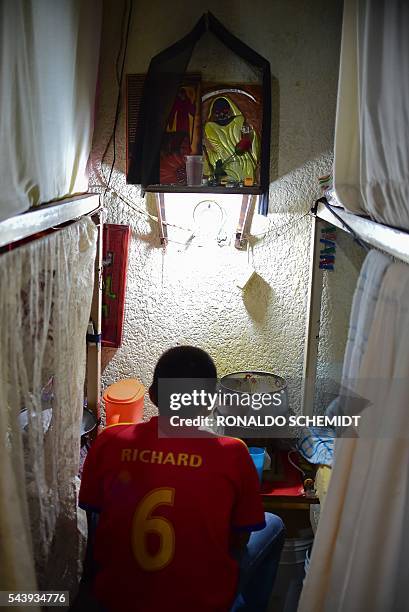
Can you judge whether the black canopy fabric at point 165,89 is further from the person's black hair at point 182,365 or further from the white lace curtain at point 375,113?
the person's black hair at point 182,365

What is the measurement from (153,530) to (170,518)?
0.20ft

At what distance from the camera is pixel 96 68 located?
2.31 m

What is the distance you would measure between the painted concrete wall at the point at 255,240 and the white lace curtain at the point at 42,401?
690 mm

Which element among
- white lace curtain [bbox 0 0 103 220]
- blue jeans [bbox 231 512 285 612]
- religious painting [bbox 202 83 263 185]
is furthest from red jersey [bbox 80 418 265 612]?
religious painting [bbox 202 83 263 185]

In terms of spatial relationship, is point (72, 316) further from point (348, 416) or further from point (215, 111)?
point (215, 111)

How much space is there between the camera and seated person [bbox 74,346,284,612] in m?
1.48

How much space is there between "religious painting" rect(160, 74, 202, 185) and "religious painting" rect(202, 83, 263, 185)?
37 mm

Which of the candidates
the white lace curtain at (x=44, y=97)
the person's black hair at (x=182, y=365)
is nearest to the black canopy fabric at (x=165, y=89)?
the white lace curtain at (x=44, y=97)

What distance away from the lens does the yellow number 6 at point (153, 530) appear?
1.49 meters

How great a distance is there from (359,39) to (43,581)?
1.82m

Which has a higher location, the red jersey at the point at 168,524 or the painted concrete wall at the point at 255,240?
the painted concrete wall at the point at 255,240

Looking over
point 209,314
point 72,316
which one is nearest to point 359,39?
→ point 72,316

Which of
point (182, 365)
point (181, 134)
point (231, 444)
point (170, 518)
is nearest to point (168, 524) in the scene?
point (170, 518)

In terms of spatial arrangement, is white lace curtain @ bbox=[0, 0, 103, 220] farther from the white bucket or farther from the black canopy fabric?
the white bucket
